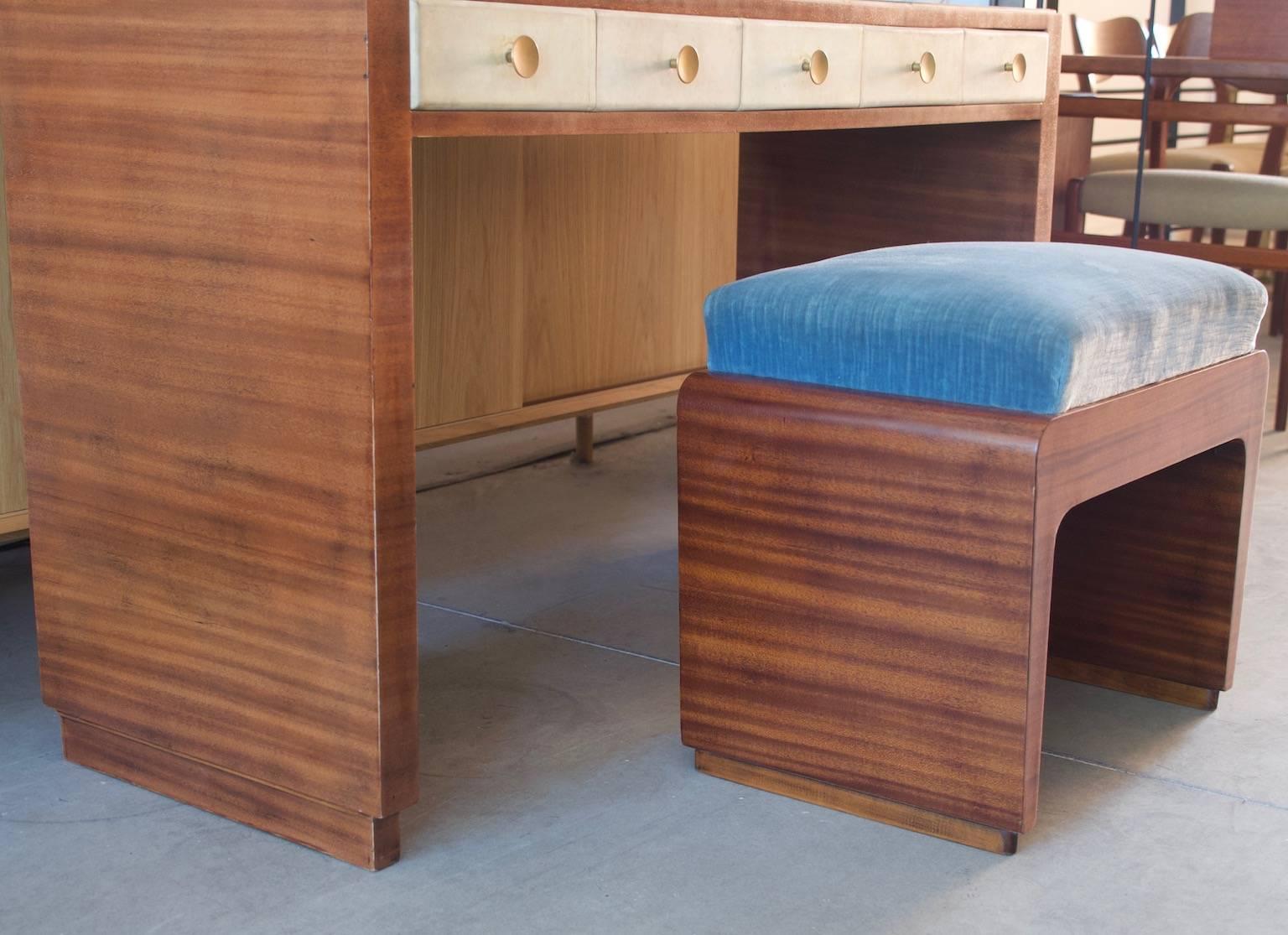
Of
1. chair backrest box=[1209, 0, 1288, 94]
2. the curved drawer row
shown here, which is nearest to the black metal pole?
chair backrest box=[1209, 0, 1288, 94]

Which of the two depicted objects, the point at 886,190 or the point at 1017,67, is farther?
the point at 886,190

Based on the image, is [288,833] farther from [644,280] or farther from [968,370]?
[644,280]

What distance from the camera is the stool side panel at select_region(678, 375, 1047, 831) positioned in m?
1.01

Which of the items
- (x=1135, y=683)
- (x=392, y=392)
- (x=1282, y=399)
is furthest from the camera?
(x=1282, y=399)

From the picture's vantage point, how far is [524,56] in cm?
102

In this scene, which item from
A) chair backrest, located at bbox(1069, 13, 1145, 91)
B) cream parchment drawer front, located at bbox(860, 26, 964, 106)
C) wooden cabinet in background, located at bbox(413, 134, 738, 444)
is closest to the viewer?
cream parchment drawer front, located at bbox(860, 26, 964, 106)

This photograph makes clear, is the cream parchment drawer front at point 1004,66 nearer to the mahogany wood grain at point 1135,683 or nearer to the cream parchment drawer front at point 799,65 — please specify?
the cream parchment drawer front at point 799,65

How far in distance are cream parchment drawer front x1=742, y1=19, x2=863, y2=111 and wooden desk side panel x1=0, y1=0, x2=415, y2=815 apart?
420mm

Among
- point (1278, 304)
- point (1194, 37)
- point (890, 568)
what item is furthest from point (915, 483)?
point (1194, 37)

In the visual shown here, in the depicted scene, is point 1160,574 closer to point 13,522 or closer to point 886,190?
point 886,190

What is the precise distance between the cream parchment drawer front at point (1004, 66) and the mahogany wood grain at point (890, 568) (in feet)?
1.65

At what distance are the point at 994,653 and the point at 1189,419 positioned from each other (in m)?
0.31

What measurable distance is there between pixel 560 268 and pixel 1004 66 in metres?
0.62

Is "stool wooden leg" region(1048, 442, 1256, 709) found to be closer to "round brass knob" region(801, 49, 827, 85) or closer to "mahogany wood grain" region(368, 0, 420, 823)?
"round brass knob" region(801, 49, 827, 85)
